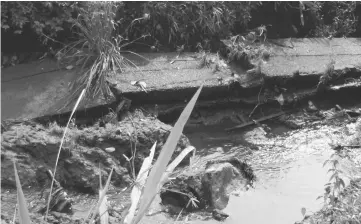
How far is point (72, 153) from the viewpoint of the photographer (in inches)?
146

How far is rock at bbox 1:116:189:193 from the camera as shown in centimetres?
365

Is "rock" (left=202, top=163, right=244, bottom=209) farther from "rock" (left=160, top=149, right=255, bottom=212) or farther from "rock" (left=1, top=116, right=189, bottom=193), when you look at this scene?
"rock" (left=1, top=116, right=189, bottom=193)

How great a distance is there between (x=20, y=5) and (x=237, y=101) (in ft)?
8.23

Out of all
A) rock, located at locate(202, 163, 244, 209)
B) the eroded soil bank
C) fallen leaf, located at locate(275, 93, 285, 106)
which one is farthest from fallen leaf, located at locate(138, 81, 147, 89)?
fallen leaf, located at locate(275, 93, 285, 106)

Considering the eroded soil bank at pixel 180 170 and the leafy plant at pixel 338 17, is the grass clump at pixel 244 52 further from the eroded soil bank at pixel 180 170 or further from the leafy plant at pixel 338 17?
the leafy plant at pixel 338 17

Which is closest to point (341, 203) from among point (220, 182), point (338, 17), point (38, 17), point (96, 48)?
point (220, 182)

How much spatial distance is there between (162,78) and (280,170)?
1.51 metres

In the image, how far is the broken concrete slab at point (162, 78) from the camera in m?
4.21

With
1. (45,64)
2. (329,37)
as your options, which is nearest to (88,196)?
(45,64)

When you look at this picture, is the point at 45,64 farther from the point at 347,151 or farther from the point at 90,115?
the point at 347,151

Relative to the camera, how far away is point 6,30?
4688mm

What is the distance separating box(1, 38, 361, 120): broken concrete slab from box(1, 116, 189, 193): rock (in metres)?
0.35

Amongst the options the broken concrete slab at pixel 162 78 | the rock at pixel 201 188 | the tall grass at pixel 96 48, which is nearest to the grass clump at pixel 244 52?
the broken concrete slab at pixel 162 78

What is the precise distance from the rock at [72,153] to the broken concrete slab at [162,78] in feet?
1.16
